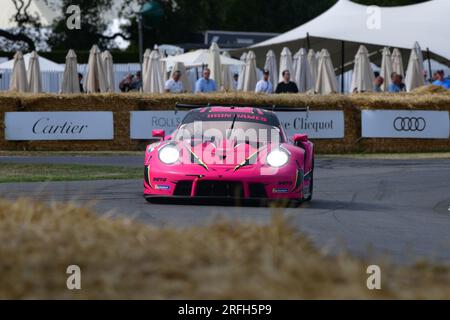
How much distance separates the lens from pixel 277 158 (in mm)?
13109

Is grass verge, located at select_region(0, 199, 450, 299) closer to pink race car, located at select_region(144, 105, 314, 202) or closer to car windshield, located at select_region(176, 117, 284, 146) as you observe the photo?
pink race car, located at select_region(144, 105, 314, 202)

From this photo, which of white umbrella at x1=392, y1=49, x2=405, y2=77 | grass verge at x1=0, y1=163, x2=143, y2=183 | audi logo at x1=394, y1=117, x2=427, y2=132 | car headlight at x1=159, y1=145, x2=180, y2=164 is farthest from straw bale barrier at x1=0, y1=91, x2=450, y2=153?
car headlight at x1=159, y1=145, x2=180, y2=164

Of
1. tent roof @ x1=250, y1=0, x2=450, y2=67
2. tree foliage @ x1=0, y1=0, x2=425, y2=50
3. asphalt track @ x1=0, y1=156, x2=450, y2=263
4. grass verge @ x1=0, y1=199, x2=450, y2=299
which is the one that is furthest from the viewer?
tree foliage @ x1=0, y1=0, x2=425, y2=50

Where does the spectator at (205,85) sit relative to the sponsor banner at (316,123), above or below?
above

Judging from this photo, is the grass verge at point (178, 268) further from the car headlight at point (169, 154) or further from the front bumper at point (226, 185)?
the car headlight at point (169, 154)

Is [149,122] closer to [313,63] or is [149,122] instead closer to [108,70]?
[108,70]

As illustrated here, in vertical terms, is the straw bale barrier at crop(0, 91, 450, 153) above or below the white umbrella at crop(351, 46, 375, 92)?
A: below

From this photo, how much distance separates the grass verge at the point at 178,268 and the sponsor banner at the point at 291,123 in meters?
18.1

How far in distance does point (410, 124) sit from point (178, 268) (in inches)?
824

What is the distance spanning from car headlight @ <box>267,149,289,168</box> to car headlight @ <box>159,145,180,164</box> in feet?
3.55

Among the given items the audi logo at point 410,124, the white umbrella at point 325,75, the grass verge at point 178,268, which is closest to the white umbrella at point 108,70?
the white umbrella at point 325,75

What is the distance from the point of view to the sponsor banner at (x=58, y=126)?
24.1 metres

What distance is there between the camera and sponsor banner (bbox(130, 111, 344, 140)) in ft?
80.3

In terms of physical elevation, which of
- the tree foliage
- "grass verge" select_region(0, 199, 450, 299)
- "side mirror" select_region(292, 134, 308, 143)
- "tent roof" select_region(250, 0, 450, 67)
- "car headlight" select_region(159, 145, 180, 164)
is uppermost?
the tree foliage
